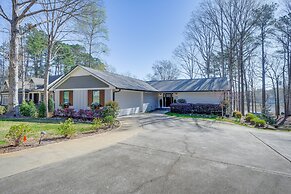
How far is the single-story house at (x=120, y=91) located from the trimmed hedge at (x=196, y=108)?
6.65ft

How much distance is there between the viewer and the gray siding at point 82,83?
16.1m

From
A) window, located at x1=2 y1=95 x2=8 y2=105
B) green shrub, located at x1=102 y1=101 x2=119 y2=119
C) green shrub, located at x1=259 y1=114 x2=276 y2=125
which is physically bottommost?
green shrub, located at x1=259 y1=114 x2=276 y2=125

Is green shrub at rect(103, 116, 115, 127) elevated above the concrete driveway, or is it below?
above

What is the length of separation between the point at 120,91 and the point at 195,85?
10.7 meters

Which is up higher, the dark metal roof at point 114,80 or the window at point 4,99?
the dark metal roof at point 114,80

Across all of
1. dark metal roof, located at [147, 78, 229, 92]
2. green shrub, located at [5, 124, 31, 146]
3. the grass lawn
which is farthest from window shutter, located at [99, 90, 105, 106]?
green shrub, located at [5, 124, 31, 146]

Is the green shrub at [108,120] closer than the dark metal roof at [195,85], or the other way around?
the green shrub at [108,120]

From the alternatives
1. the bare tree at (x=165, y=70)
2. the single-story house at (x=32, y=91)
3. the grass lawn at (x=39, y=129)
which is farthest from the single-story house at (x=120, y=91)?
the bare tree at (x=165, y=70)

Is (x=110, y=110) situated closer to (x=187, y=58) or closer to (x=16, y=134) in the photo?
(x=16, y=134)

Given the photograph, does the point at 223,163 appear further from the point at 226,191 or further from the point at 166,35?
the point at 166,35

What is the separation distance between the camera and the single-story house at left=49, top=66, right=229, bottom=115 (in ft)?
52.6

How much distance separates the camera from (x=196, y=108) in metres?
18.5

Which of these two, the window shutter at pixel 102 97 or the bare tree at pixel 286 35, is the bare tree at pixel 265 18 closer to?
the bare tree at pixel 286 35

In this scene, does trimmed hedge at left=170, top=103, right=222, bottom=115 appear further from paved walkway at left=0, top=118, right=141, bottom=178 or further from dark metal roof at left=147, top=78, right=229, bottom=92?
paved walkway at left=0, top=118, right=141, bottom=178
